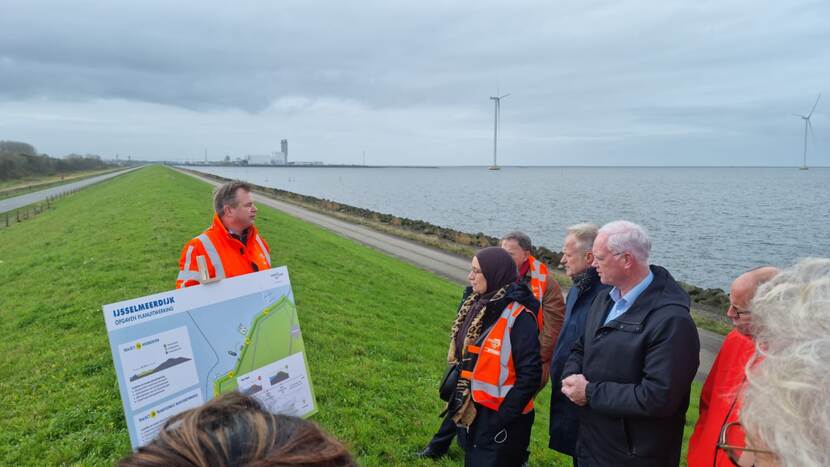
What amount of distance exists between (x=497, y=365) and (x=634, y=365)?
0.97m

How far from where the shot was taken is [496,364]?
3.83 meters

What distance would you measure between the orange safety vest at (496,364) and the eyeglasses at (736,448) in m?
1.52

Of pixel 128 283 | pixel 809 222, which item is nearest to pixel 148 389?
pixel 128 283

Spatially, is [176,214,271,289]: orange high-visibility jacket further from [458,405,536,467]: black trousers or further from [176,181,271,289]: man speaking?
[458,405,536,467]: black trousers

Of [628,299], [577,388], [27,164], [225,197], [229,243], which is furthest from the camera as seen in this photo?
[27,164]

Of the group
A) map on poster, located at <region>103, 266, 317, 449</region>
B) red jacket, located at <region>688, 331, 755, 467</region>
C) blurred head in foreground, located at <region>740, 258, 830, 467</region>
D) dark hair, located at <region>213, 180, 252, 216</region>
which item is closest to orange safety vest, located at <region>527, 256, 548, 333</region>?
red jacket, located at <region>688, 331, 755, 467</region>

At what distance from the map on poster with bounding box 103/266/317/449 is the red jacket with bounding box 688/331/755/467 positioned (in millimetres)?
2516

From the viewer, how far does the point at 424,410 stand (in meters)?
6.34

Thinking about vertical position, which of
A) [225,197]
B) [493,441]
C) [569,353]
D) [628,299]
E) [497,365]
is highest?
[225,197]

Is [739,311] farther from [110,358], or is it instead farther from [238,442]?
[110,358]

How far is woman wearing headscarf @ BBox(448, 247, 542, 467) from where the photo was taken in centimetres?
385

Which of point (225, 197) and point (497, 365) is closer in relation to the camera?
point (497, 365)

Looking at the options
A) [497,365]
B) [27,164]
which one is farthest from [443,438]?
[27,164]

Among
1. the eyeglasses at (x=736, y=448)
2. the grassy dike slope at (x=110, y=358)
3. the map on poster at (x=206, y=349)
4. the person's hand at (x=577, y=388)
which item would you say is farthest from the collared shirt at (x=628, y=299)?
the map on poster at (x=206, y=349)
